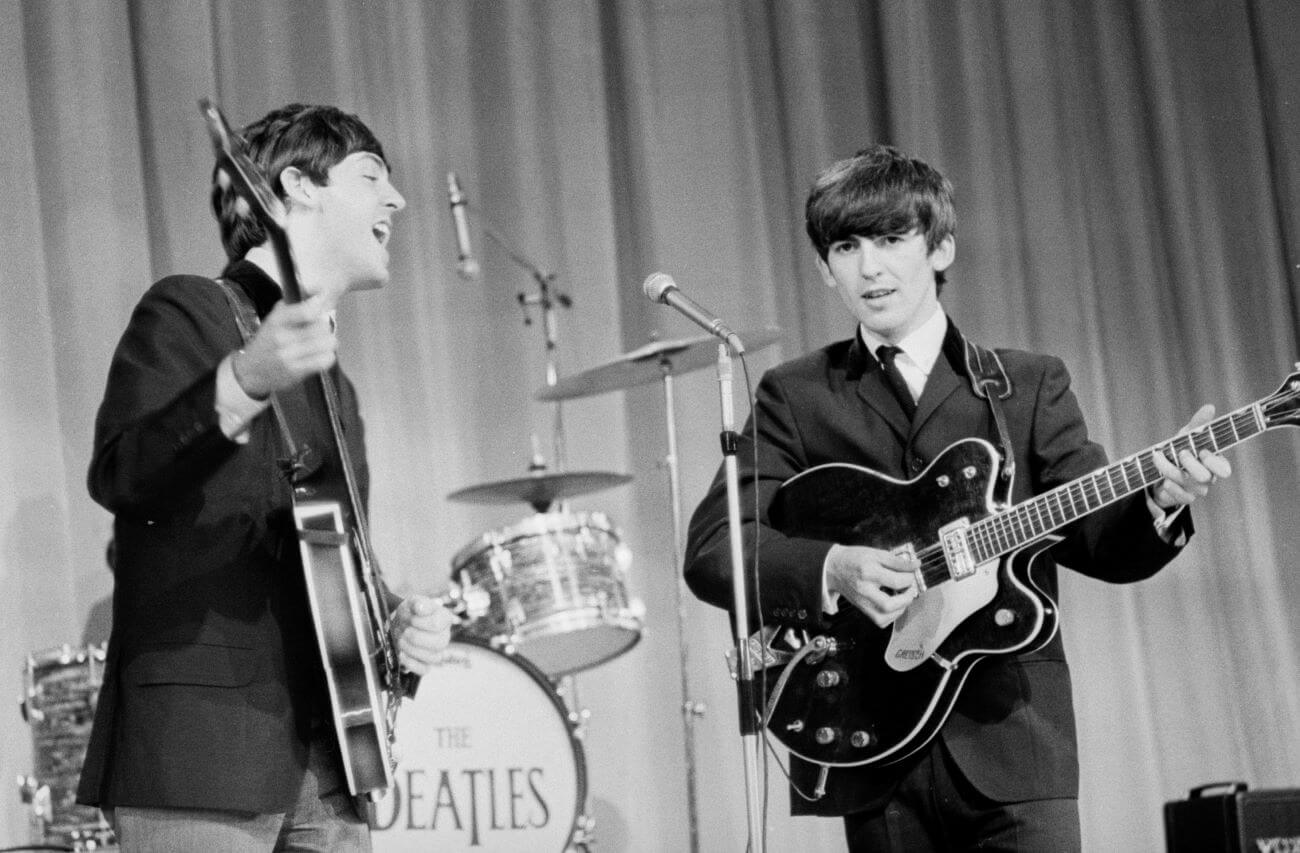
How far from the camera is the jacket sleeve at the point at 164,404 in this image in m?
1.93

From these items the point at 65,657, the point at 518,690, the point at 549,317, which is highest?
the point at 549,317

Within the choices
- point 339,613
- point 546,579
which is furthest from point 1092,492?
point 546,579

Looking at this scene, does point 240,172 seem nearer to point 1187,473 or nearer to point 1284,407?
point 1187,473

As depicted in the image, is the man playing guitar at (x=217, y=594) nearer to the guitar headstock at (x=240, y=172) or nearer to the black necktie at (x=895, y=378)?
the guitar headstock at (x=240, y=172)

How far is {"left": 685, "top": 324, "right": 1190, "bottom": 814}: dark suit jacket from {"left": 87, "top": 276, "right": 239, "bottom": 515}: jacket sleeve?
100 cm

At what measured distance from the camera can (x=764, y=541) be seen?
268 cm

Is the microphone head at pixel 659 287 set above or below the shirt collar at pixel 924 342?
above

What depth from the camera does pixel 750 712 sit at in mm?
2424

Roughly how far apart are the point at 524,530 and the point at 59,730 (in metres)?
1.42

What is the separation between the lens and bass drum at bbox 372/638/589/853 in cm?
434

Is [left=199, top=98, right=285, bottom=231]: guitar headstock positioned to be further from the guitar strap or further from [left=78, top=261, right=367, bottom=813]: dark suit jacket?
the guitar strap

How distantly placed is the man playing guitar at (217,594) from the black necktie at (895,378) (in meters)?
0.92

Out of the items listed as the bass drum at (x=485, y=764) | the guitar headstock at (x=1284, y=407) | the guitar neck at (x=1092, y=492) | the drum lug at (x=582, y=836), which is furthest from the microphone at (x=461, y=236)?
the guitar headstock at (x=1284, y=407)

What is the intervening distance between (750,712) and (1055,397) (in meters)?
0.78
